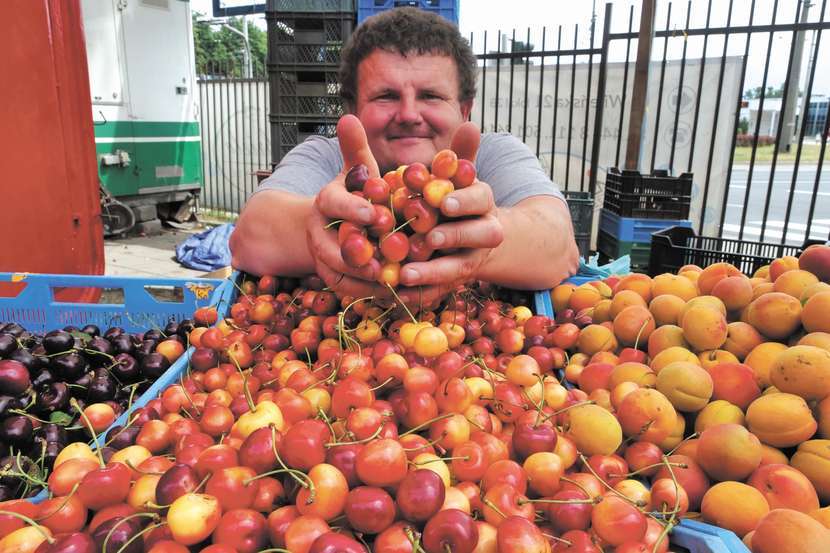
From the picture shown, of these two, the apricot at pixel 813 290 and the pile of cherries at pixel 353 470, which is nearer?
the pile of cherries at pixel 353 470

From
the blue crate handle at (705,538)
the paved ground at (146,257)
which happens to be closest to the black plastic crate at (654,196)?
the blue crate handle at (705,538)

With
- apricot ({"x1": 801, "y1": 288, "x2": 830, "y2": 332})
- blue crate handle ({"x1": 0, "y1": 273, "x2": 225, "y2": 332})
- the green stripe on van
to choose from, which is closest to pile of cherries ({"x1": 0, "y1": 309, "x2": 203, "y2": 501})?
blue crate handle ({"x1": 0, "y1": 273, "x2": 225, "y2": 332})

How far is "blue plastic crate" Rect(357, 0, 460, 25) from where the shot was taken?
4578 millimetres

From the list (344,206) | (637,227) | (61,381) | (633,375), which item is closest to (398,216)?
(344,206)

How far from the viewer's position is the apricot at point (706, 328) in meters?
1.41

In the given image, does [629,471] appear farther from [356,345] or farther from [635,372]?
[356,345]

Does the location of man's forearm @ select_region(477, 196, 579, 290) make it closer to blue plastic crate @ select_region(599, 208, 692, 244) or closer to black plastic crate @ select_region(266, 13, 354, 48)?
blue plastic crate @ select_region(599, 208, 692, 244)

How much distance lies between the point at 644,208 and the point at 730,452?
333cm

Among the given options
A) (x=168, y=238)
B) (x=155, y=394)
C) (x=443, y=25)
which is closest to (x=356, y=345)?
(x=155, y=394)

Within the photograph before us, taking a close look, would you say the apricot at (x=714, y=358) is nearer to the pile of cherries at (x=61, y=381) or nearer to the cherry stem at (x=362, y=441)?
the cherry stem at (x=362, y=441)

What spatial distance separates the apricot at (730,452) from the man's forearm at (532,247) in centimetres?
90

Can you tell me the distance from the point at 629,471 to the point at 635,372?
0.27m

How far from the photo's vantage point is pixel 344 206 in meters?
1.36

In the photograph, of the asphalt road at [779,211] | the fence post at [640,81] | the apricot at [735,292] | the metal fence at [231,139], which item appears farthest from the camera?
the metal fence at [231,139]
